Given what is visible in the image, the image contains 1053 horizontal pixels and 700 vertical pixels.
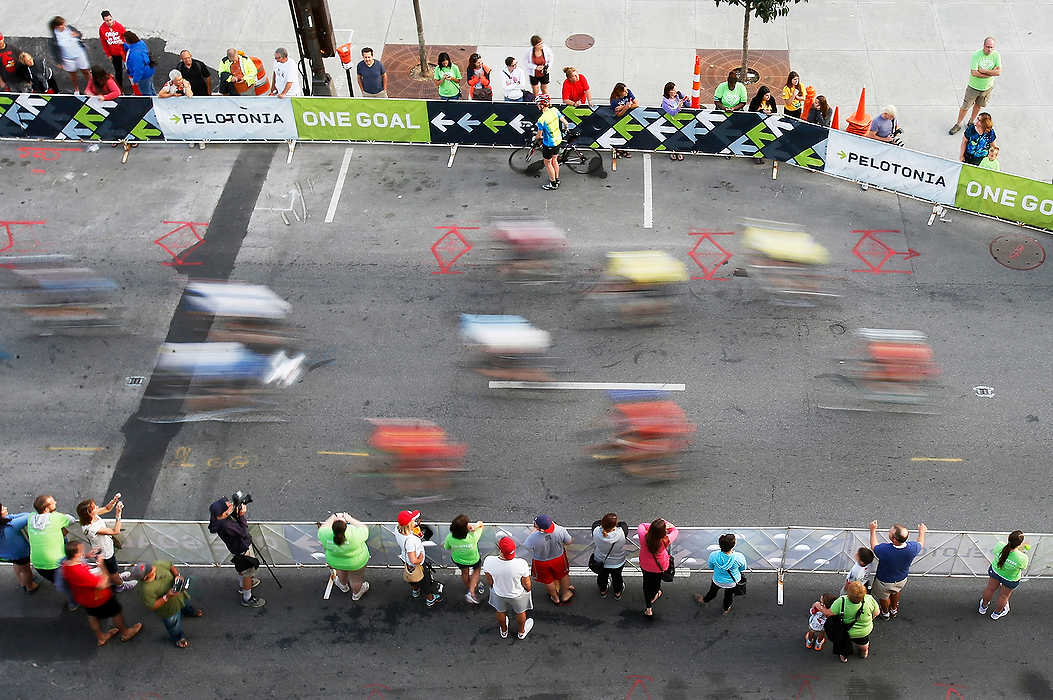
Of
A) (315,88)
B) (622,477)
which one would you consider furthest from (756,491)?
(315,88)

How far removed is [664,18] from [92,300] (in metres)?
13.2

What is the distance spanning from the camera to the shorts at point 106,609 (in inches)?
460

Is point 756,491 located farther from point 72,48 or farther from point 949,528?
point 72,48

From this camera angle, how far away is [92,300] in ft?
54.9

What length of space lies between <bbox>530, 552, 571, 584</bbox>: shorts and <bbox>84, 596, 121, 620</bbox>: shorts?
4.54 metres

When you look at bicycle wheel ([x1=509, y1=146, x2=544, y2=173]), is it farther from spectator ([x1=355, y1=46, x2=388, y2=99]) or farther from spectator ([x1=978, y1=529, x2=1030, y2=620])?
spectator ([x1=978, y1=529, x2=1030, y2=620])

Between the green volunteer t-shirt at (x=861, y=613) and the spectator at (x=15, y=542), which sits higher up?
the spectator at (x=15, y=542)

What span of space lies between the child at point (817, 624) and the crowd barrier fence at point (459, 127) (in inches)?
352

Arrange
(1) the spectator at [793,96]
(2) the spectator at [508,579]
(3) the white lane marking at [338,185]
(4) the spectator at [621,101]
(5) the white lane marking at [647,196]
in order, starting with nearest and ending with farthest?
1. (2) the spectator at [508,579]
2. (5) the white lane marking at [647,196]
3. (3) the white lane marking at [338,185]
4. (4) the spectator at [621,101]
5. (1) the spectator at [793,96]

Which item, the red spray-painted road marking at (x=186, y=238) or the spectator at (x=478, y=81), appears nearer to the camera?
the red spray-painted road marking at (x=186, y=238)

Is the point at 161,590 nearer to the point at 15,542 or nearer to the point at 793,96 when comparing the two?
the point at 15,542

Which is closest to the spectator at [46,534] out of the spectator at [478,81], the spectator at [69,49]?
the spectator at [478,81]

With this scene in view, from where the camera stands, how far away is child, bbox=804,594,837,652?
11.4 meters

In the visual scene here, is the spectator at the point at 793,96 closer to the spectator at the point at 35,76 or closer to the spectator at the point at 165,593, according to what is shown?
the spectator at the point at 165,593
